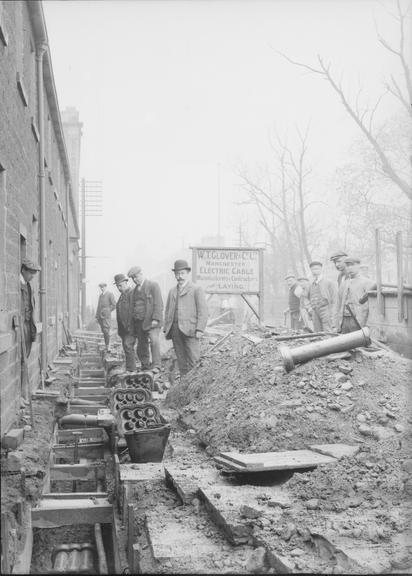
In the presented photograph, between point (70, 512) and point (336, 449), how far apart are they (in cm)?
258

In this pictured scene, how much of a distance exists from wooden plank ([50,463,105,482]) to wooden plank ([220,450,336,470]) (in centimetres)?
153

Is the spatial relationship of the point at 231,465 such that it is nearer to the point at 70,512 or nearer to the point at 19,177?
the point at 70,512

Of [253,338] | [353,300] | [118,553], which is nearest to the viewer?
[118,553]

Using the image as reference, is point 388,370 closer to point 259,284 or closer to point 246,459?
point 246,459

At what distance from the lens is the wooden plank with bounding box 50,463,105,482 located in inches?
253

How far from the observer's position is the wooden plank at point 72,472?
6.44 metres

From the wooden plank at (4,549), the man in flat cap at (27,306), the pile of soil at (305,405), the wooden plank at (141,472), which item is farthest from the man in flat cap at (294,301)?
the wooden plank at (4,549)

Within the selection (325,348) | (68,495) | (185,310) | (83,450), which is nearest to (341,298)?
(325,348)

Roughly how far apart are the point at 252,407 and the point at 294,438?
994 millimetres

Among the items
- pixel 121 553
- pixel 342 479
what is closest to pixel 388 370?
pixel 342 479

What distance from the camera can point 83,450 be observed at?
7.71 m

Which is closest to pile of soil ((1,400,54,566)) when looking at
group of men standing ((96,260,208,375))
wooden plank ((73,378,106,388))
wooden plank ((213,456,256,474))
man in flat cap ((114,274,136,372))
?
wooden plank ((213,456,256,474))

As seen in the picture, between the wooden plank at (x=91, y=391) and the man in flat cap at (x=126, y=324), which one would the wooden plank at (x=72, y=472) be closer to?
the wooden plank at (x=91, y=391)

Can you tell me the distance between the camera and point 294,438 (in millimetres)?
6625
